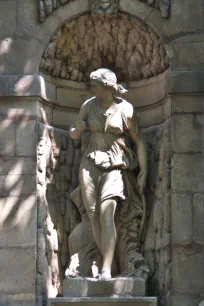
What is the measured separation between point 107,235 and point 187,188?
3.20 feet

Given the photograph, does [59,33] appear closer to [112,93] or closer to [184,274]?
[112,93]

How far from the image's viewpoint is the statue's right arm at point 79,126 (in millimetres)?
16281

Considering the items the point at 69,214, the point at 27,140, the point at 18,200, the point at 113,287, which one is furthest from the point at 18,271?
the point at 27,140

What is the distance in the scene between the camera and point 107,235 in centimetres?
1598

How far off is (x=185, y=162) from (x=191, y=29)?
4.72ft

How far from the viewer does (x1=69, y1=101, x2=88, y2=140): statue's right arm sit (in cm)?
1628

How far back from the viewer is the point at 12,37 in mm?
16484

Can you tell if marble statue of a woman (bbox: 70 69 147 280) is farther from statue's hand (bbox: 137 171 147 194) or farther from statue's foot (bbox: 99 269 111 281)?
statue's foot (bbox: 99 269 111 281)

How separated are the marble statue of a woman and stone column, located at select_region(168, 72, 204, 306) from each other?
47 centimetres

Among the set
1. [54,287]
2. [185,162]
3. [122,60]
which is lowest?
[54,287]

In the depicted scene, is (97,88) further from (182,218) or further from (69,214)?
(182,218)

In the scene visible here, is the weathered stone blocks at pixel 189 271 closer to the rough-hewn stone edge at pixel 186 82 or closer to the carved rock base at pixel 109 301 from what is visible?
the carved rock base at pixel 109 301

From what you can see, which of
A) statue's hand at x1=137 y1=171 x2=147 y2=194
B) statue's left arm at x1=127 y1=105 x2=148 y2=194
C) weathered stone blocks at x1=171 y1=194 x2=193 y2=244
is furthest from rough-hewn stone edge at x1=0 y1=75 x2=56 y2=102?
weathered stone blocks at x1=171 y1=194 x2=193 y2=244

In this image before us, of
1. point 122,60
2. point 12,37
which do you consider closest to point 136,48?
point 122,60
